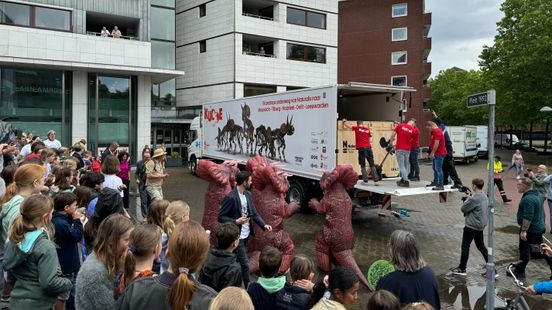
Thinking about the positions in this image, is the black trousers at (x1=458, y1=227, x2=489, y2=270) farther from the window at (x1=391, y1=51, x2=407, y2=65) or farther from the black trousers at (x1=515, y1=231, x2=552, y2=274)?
the window at (x1=391, y1=51, x2=407, y2=65)

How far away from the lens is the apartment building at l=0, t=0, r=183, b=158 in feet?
61.5

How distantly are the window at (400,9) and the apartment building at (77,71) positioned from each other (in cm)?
2575

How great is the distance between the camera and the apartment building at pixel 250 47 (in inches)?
1033

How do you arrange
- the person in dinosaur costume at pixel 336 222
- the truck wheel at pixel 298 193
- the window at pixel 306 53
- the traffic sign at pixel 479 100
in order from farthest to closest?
1. the window at pixel 306 53
2. the truck wheel at pixel 298 193
3. the person in dinosaur costume at pixel 336 222
4. the traffic sign at pixel 479 100

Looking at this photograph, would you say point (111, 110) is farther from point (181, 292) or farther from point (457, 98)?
point (457, 98)

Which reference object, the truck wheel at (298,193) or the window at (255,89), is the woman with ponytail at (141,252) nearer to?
the truck wheel at (298,193)

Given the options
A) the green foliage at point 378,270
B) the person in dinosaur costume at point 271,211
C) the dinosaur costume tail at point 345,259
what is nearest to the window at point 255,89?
the person in dinosaur costume at point 271,211

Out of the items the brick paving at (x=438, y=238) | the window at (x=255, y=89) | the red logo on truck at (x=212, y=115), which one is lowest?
the brick paving at (x=438, y=238)

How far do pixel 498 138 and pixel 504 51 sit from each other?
60.8ft

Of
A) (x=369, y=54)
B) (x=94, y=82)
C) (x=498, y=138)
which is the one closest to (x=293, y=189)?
(x=94, y=82)

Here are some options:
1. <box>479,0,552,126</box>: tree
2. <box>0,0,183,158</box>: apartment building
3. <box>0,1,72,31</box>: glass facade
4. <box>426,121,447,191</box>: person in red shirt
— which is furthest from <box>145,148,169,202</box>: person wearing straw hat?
<box>479,0,552,126</box>: tree

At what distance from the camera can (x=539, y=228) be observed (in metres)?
7.01

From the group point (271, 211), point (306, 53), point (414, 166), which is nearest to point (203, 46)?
point (306, 53)

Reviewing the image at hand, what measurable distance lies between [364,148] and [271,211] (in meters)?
3.90
